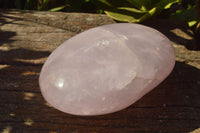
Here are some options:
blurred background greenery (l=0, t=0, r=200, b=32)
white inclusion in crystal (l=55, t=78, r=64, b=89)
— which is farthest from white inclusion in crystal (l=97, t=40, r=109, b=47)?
blurred background greenery (l=0, t=0, r=200, b=32)

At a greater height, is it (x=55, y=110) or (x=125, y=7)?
(x=125, y=7)

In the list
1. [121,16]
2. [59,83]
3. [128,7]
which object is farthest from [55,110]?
[128,7]

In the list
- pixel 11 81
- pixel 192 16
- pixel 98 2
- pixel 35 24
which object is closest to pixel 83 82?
pixel 11 81

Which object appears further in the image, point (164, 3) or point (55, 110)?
point (164, 3)

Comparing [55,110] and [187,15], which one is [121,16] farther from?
[55,110]

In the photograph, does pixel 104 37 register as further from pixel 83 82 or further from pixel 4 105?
pixel 4 105

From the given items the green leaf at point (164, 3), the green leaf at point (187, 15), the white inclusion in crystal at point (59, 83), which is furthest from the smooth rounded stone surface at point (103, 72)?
the green leaf at point (187, 15)

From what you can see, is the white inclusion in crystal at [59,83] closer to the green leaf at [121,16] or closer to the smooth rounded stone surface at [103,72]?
the smooth rounded stone surface at [103,72]
